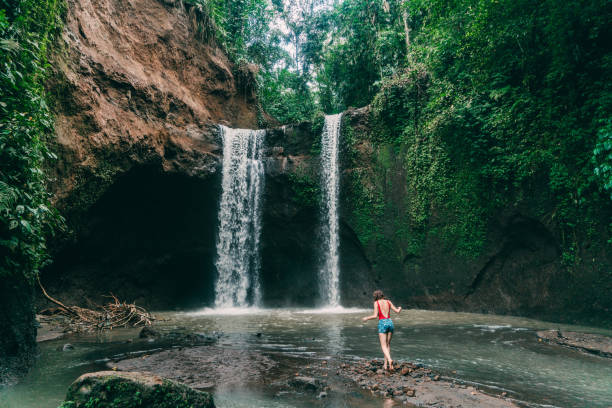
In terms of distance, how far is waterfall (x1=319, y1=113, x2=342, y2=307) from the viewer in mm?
15252

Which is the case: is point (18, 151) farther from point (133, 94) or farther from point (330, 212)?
point (330, 212)

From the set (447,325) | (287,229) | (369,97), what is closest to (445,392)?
(447,325)

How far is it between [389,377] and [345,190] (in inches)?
424

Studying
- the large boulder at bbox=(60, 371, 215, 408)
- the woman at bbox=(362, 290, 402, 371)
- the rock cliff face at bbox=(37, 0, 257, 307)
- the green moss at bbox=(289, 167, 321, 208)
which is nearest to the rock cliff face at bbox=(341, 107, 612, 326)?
the green moss at bbox=(289, 167, 321, 208)

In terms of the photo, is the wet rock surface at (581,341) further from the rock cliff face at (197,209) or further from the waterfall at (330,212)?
the waterfall at (330,212)

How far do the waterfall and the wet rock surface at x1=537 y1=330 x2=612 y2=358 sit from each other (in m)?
7.97

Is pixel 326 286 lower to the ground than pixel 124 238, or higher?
A: lower

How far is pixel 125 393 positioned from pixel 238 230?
12.3 m

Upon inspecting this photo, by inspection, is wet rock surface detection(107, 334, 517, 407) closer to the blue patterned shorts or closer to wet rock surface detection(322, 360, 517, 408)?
wet rock surface detection(322, 360, 517, 408)

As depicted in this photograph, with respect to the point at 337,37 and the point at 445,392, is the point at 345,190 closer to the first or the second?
the point at 445,392

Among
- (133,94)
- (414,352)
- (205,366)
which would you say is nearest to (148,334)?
(205,366)

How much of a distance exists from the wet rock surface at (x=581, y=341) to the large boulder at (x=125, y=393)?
7270 millimetres

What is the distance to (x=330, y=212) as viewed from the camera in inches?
614

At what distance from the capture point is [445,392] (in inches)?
187
